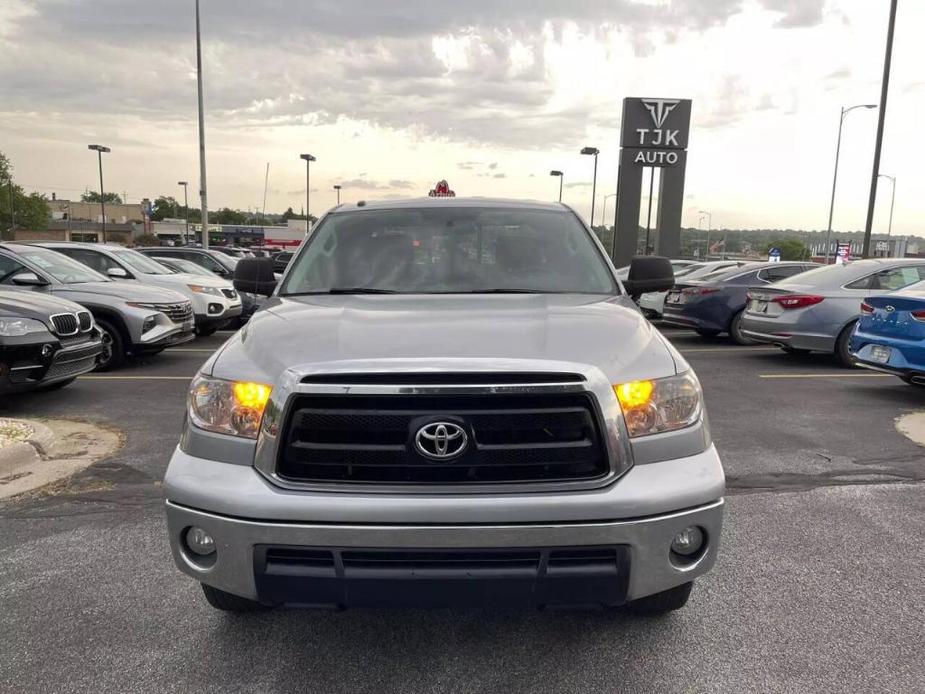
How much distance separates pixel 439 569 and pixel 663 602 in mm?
1136

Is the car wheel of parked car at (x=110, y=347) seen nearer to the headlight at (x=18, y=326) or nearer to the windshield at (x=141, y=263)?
the headlight at (x=18, y=326)

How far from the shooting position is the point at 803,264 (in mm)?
13609

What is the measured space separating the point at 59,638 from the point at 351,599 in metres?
1.47

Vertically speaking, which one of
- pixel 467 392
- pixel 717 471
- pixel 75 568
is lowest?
pixel 75 568

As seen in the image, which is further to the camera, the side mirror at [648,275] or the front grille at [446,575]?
the side mirror at [648,275]

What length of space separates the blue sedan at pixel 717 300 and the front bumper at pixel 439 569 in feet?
34.9

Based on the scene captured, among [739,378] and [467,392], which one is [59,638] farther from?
[739,378]

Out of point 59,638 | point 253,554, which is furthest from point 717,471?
point 59,638

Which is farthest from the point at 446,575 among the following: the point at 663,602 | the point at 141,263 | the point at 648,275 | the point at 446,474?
the point at 141,263

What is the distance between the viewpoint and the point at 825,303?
991 centimetres

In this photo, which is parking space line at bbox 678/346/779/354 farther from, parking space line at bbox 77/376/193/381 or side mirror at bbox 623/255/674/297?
side mirror at bbox 623/255/674/297

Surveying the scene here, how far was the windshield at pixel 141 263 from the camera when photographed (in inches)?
485

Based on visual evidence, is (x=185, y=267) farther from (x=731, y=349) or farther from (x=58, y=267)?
(x=731, y=349)

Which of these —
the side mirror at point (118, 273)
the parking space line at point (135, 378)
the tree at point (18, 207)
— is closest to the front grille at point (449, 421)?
the parking space line at point (135, 378)
